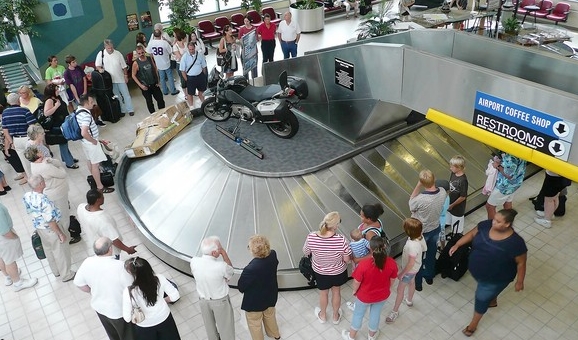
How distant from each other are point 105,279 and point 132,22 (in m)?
9.09

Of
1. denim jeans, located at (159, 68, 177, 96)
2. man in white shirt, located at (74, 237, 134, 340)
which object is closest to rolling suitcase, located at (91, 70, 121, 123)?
denim jeans, located at (159, 68, 177, 96)

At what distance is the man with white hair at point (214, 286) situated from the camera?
4122 millimetres

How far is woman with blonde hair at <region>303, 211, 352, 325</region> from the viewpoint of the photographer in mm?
4523

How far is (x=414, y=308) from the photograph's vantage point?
17.7 feet

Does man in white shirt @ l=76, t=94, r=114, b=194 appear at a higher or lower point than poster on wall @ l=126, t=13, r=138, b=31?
lower

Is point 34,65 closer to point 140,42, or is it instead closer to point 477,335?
point 140,42

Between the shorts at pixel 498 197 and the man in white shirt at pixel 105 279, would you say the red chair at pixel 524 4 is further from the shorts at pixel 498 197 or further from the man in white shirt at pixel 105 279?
the man in white shirt at pixel 105 279

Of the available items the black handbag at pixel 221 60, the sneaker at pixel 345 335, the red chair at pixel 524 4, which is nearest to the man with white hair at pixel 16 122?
the black handbag at pixel 221 60

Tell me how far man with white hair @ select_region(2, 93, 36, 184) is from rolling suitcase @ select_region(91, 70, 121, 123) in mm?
2055

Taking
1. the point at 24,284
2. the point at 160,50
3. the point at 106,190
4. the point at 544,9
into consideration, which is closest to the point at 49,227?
the point at 24,284

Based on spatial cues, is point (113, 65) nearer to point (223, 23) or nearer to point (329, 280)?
point (223, 23)

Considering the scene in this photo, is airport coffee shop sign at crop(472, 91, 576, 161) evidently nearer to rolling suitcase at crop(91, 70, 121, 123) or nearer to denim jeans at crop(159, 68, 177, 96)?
rolling suitcase at crop(91, 70, 121, 123)

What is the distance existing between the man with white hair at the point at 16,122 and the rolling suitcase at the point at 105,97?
206 cm

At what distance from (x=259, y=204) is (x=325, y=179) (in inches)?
39.6
